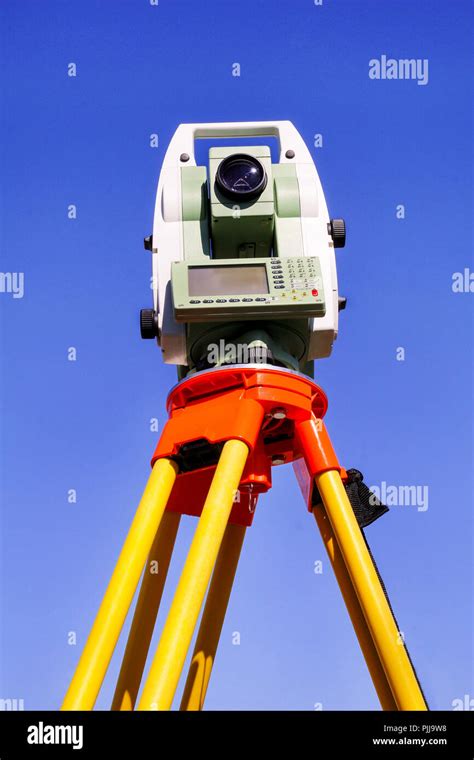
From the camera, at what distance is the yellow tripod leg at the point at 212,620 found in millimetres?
9430

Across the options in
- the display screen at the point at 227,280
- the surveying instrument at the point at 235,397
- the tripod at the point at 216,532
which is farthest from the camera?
the display screen at the point at 227,280

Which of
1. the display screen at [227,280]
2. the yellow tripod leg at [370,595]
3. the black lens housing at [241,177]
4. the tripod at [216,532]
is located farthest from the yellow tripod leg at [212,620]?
the black lens housing at [241,177]

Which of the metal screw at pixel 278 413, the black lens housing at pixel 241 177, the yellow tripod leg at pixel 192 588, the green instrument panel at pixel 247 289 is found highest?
the black lens housing at pixel 241 177

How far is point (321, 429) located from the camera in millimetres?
9086

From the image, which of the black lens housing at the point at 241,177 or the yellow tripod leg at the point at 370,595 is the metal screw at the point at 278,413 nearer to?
the yellow tripod leg at the point at 370,595

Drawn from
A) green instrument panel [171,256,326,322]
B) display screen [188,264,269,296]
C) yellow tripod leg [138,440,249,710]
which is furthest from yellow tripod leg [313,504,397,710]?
display screen [188,264,269,296]

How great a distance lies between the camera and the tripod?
7289mm

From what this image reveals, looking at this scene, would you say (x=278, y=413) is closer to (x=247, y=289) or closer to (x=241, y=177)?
(x=247, y=289)

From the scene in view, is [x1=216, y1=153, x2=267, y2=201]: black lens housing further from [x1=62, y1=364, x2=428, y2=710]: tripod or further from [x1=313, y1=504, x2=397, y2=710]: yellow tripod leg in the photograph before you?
[x1=313, y1=504, x2=397, y2=710]: yellow tripod leg

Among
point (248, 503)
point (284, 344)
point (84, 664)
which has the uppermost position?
point (284, 344)

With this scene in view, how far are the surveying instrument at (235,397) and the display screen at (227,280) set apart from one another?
0.04 ft
